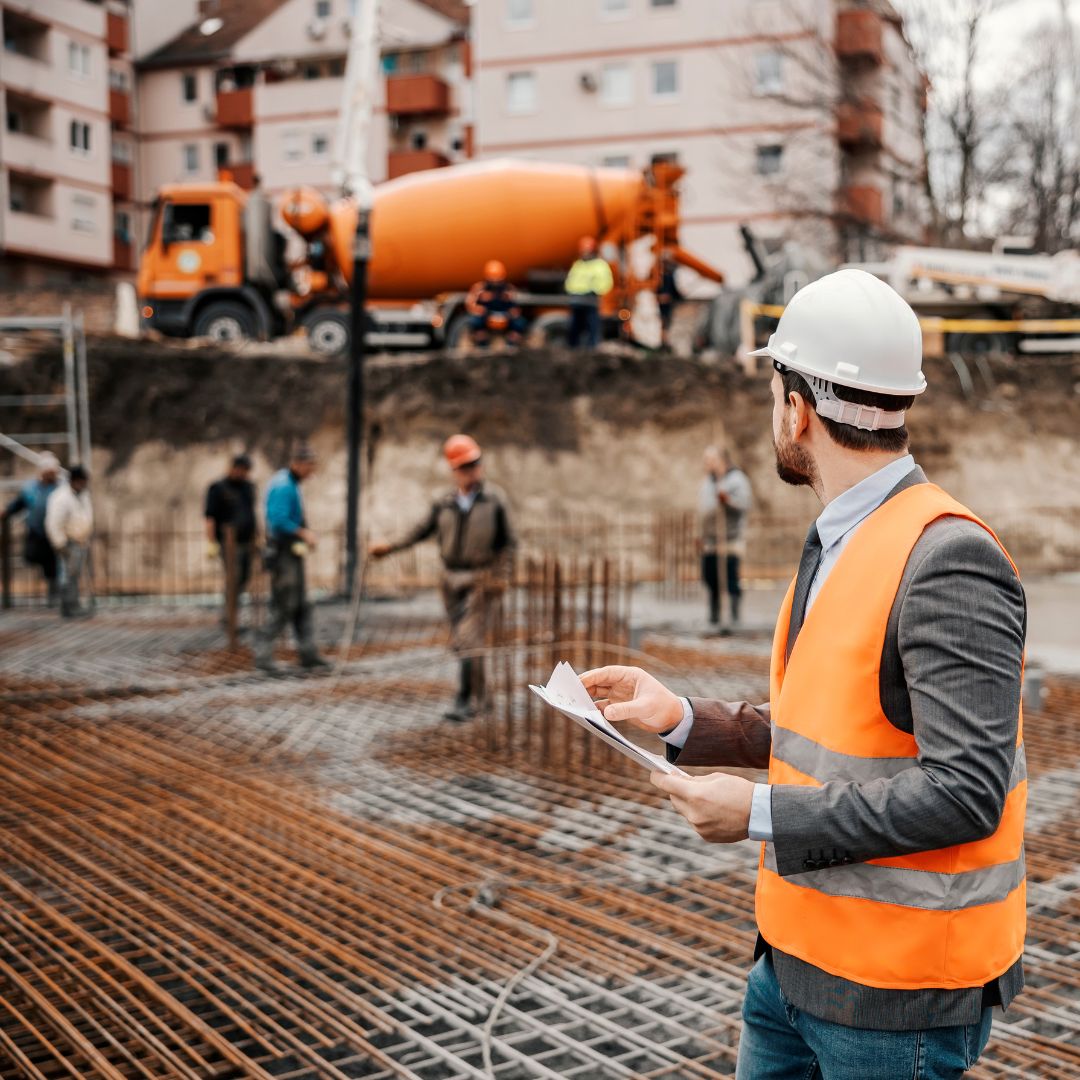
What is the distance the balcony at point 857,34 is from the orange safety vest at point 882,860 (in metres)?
33.2

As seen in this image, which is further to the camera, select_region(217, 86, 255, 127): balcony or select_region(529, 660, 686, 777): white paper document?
select_region(217, 86, 255, 127): balcony

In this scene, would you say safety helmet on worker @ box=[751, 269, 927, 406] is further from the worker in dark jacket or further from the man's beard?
the worker in dark jacket

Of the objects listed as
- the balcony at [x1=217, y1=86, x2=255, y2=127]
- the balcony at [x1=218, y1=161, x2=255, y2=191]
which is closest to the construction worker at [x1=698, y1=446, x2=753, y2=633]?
the balcony at [x1=218, y1=161, x2=255, y2=191]

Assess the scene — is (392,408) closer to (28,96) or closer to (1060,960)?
(1060,960)

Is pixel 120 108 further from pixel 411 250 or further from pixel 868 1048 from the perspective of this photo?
pixel 868 1048

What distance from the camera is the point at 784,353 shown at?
1.76 metres

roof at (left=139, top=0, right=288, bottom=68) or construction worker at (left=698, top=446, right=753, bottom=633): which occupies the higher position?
roof at (left=139, top=0, right=288, bottom=68)

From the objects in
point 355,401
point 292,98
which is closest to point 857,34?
point 292,98

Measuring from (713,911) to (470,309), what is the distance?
13605 mm

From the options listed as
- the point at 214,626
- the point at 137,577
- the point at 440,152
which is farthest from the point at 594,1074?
the point at 440,152

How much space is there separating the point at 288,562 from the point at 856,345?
7.89m

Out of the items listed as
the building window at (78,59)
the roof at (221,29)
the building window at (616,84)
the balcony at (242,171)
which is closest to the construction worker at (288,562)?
the building window at (616,84)

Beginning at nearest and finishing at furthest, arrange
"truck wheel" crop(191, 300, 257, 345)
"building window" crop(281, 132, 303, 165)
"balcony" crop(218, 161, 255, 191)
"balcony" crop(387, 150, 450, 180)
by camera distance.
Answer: "truck wheel" crop(191, 300, 257, 345) → "balcony" crop(387, 150, 450, 180) → "building window" crop(281, 132, 303, 165) → "balcony" crop(218, 161, 255, 191)

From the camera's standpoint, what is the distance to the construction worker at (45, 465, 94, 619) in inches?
476
